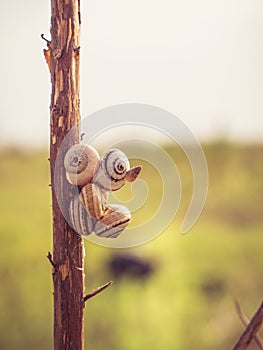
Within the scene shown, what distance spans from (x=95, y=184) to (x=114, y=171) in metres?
0.03

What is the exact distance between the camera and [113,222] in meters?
0.65

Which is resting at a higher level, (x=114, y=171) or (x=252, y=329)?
(x=114, y=171)

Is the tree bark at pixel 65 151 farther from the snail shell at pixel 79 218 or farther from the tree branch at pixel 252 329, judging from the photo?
the tree branch at pixel 252 329

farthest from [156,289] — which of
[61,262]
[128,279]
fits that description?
[61,262]

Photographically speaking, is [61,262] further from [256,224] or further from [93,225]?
[256,224]

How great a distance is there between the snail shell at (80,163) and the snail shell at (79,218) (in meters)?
0.02

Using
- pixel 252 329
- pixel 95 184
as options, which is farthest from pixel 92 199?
pixel 252 329

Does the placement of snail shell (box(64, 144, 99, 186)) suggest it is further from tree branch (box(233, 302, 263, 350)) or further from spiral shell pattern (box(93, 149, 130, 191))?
→ tree branch (box(233, 302, 263, 350))

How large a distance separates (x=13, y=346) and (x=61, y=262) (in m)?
2.94

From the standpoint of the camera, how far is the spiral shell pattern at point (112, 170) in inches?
24.3

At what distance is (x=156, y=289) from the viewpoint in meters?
4.04

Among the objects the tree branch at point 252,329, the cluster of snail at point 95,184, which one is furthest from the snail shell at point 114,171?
the tree branch at point 252,329

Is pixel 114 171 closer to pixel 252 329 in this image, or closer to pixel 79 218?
pixel 79 218

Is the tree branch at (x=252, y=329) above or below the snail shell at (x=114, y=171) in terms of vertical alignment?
below
